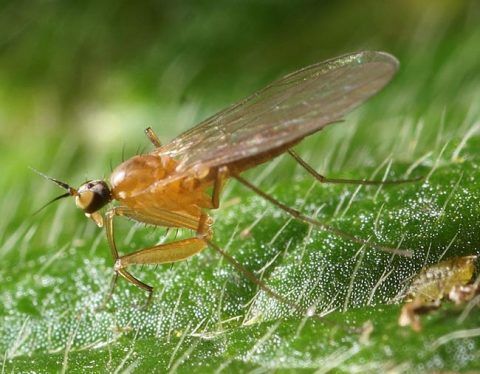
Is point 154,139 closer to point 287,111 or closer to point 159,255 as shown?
point 159,255

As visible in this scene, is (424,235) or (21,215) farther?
(21,215)

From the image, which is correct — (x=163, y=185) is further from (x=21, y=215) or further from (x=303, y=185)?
(x=21, y=215)

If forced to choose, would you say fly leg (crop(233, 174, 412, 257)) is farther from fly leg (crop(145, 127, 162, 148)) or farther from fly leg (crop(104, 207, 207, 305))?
fly leg (crop(145, 127, 162, 148))

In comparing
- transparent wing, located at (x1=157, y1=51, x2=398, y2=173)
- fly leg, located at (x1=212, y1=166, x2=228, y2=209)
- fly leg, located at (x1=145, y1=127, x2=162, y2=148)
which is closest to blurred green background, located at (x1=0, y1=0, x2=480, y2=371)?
fly leg, located at (x1=145, y1=127, x2=162, y2=148)

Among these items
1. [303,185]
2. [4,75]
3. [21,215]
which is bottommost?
[21,215]

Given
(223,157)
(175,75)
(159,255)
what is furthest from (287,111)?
(175,75)

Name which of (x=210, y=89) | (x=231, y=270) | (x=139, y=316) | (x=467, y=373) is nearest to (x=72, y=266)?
(x=139, y=316)

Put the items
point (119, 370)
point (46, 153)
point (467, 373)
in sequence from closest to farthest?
point (467, 373), point (119, 370), point (46, 153)

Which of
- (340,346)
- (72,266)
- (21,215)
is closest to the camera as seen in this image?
(340,346)
